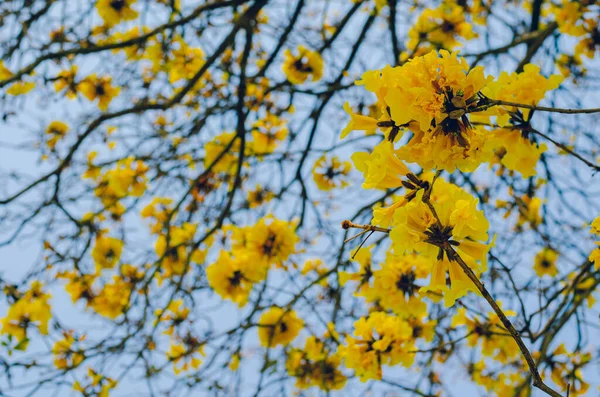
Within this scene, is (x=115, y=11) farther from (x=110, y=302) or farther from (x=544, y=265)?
(x=544, y=265)

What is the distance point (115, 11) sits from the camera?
10.2 ft

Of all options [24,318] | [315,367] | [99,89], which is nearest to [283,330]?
[315,367]

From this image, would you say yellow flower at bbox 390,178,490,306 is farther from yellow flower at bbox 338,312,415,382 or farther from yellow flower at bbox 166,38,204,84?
yellow flower at bbox 166,38,204,84

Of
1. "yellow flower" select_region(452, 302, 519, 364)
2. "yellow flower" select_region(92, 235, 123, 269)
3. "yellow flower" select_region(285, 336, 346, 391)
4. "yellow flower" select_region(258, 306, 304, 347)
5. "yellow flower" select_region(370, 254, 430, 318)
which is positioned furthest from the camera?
"yellow flower" select_region(92, 235, 123, 269)

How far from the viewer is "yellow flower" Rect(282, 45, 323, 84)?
323 centimetres

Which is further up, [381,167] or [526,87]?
[526,87]

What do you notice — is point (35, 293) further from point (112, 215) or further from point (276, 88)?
point (276, 88)

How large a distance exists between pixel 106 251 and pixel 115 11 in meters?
1.56

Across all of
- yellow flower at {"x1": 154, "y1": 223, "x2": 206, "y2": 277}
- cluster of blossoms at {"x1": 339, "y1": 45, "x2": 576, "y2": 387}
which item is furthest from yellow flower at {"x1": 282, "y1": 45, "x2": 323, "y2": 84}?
cluster of blossoms at {"x1": 339, "y1": 45, "x2": 576, "y2": 387}

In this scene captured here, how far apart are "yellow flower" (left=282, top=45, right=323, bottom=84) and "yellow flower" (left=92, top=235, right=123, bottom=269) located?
63.3 inches

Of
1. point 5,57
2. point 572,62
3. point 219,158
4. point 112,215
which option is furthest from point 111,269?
point 572,62

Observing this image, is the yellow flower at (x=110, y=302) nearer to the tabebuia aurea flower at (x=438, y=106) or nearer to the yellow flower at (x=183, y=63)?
the yellow flower at (x=183, y=63)

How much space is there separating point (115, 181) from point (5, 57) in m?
1.07

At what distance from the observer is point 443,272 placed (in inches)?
Result: 42.3
